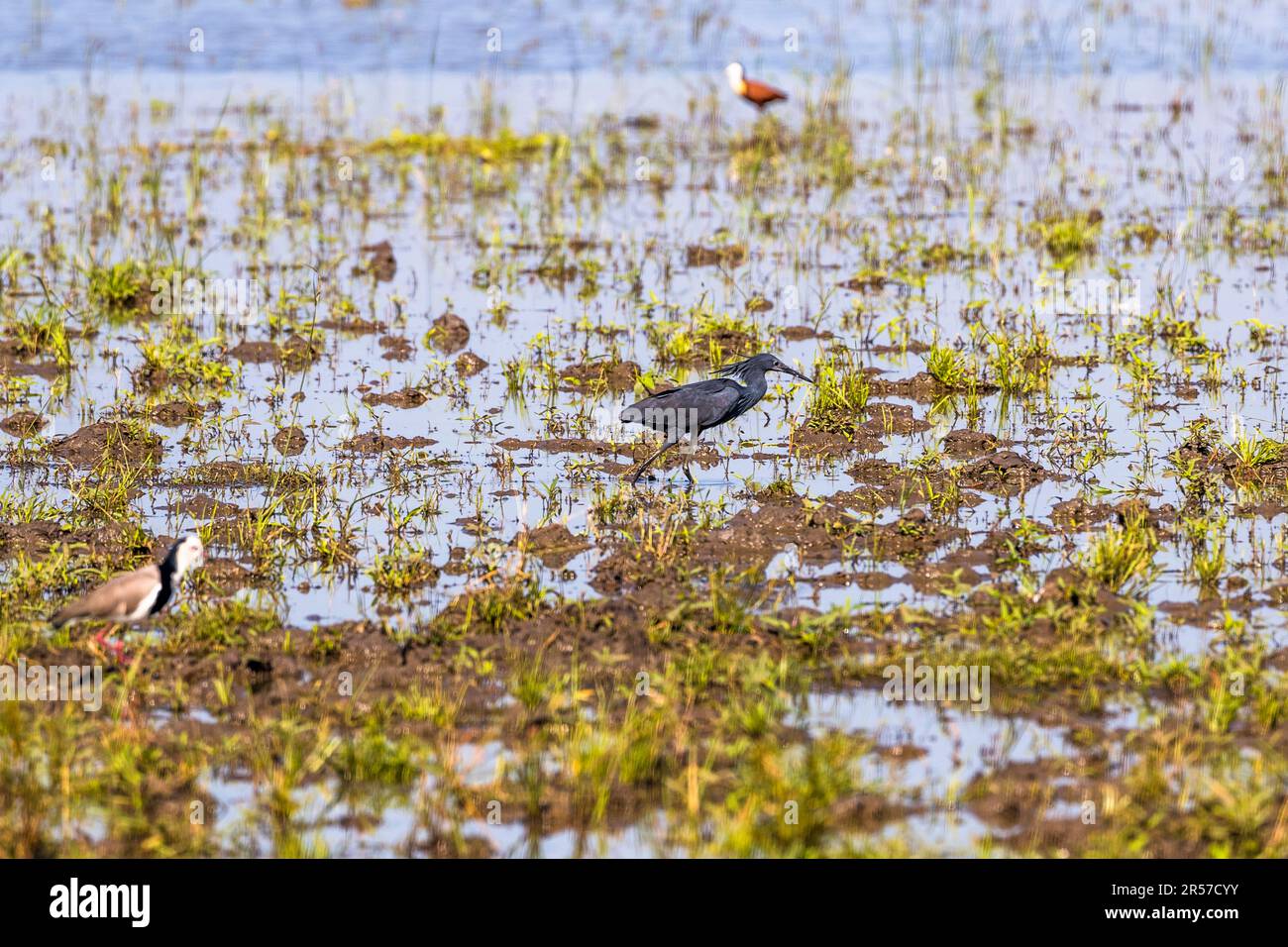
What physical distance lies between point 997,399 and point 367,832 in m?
7.05

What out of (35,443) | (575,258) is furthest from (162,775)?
(575,258)

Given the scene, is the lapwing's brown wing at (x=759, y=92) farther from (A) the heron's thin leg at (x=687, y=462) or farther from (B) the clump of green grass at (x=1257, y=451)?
(B) the clump of green grass at (x=1257, y=451)

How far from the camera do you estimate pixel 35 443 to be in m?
11.2
